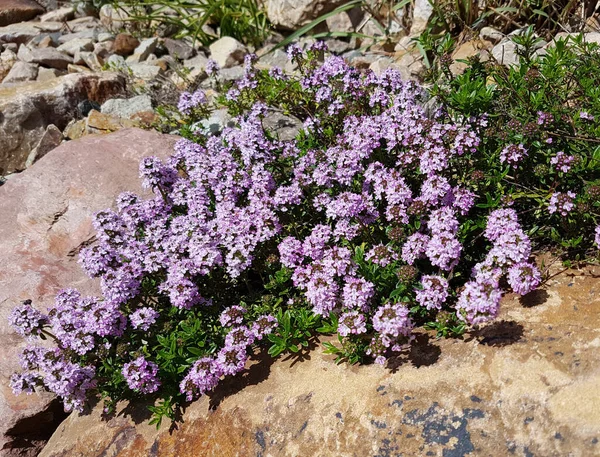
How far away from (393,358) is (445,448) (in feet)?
2.81

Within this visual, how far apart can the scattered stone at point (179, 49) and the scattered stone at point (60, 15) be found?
4.81 meters

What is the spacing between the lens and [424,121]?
5348mm

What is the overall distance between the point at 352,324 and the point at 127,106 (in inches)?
279

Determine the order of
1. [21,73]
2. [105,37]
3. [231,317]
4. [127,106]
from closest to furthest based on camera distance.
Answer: [231,317] < [127,106] < [21,73] < [105,37]

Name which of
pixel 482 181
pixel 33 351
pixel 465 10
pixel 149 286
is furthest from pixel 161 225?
pixel 465 10

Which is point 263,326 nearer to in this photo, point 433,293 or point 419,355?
point 419,355

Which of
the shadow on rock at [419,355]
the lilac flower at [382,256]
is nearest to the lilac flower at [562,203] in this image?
the lilac flower at [382,256]

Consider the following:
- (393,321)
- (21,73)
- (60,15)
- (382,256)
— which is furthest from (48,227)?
(60,15)

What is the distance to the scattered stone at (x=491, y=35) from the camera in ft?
30.2

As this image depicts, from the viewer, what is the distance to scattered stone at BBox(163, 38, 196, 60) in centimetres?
1277

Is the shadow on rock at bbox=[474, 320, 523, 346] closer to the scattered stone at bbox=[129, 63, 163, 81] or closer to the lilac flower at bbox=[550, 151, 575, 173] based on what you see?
the lilac flower at bbox=[550, 151, 575, 173]

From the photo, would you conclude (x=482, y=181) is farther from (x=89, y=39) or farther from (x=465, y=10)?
(x=89, y=39)

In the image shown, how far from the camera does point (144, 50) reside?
1277 centimetres

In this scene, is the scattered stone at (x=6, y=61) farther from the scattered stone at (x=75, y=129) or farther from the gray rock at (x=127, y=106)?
the gray rock at (x=127, y=106)
